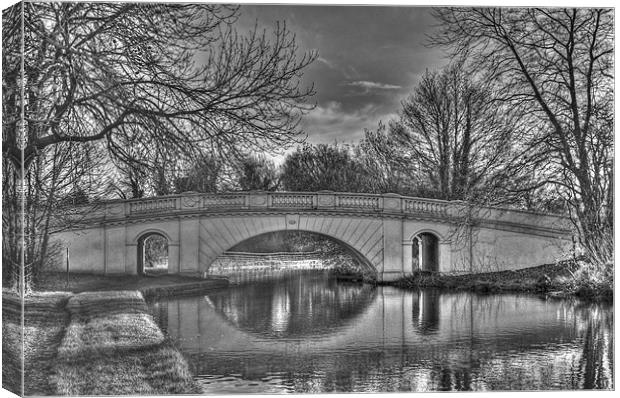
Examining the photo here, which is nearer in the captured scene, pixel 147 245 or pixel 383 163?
pixel 147 245

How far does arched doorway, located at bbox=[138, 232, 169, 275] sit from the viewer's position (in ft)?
21.1

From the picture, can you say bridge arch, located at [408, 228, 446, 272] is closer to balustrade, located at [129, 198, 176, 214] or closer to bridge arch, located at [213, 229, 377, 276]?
bridge arch, located at [213, 229, 377, 276]

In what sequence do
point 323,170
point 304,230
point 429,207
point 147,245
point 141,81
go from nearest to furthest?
1. point 141,81
2. point 147,245
3. point 323,170
4. point 429,207
5. point 304,230

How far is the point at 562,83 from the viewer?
6.61m

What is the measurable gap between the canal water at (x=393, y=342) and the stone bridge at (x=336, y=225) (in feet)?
1.55

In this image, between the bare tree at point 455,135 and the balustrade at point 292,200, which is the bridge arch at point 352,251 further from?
the bare tree at point 455,135

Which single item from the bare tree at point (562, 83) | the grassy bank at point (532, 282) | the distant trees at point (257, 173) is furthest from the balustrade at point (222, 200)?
the bare tree at point (562, 83)

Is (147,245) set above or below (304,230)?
below

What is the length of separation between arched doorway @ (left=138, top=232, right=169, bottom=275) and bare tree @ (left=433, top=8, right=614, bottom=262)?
3.62 m

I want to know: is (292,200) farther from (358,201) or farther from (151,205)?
(151,205)

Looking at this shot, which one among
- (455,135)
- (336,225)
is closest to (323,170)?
(455,135)

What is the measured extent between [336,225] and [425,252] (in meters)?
1.68

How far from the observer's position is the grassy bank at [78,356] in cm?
521

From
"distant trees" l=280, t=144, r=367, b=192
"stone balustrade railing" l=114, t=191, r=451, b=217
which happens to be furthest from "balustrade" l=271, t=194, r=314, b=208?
"distant trees" l=280, t=144, r=367, b=192
